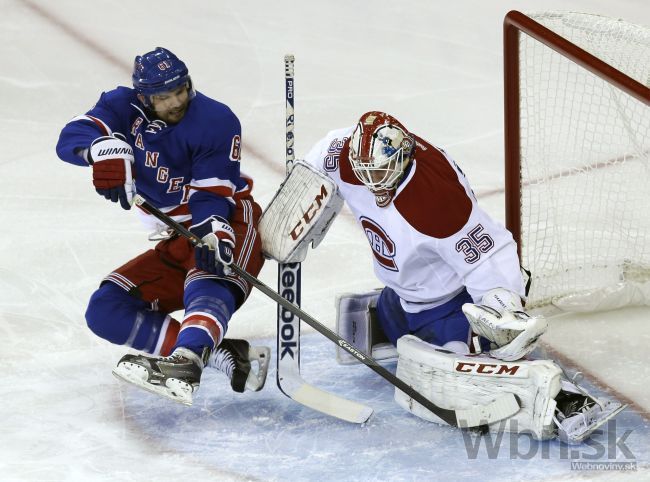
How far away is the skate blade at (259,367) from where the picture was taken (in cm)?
354

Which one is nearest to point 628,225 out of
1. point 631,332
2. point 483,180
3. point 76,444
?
point 631,332

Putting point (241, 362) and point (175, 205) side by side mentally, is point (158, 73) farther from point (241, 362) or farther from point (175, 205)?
point (241, 362)

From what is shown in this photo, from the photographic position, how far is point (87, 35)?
257 inches

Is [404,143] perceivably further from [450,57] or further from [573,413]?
[450,57]

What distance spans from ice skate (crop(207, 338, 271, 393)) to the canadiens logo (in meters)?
0.41

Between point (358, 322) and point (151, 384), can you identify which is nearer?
point (151, 384)

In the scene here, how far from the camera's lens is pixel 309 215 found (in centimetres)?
352

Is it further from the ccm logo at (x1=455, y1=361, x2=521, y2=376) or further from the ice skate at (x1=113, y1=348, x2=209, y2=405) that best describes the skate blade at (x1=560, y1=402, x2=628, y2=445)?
the ice skate at (x1=113, y1=348, x2=209, y2=405)

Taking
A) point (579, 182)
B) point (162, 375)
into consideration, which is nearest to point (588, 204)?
point (579, 182)

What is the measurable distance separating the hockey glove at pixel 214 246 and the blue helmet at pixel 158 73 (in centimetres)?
37

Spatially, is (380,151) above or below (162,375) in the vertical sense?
above

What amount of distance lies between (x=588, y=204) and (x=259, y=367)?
1.46 metres

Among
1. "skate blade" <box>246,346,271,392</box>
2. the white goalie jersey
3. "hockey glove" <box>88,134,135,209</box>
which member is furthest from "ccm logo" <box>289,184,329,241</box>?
"hockey glove" <box>88,134,135,209</box>

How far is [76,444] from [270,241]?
74 cm
